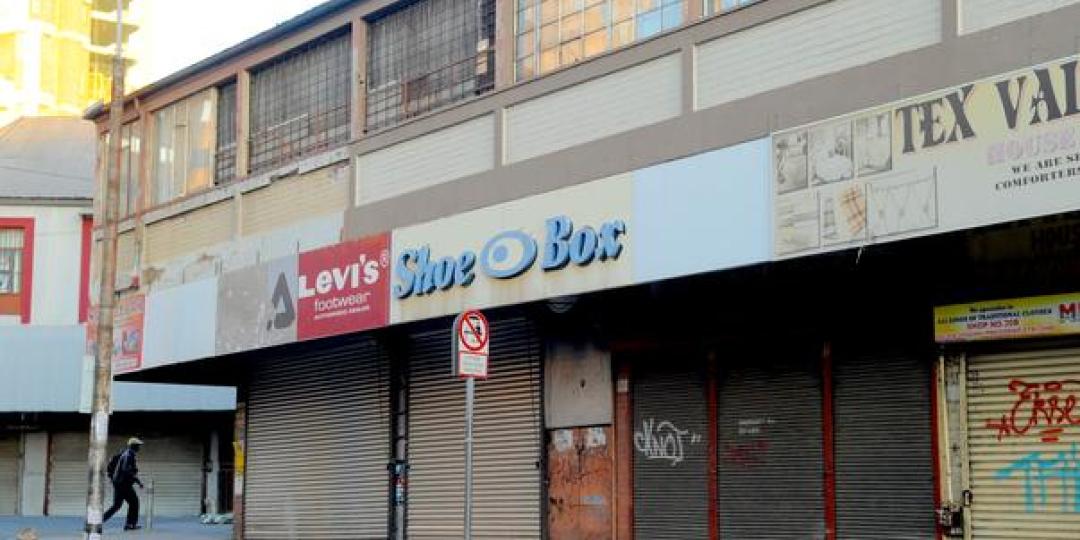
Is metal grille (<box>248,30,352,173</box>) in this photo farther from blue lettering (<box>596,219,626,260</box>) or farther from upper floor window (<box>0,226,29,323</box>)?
upper floor window (<box>0,226,29,323</box>)

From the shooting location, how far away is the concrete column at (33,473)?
108 feet

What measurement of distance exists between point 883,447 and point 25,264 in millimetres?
27139

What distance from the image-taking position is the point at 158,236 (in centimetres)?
2222

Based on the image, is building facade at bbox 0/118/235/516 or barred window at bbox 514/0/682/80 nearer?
barred window at bbox 514/0/682/80

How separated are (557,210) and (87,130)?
3206 centimetres

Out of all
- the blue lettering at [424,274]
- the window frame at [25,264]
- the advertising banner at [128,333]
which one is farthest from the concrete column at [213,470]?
the blue lettering at [424,274]

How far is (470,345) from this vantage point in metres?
12.4

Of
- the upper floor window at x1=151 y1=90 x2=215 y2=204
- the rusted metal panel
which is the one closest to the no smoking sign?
the rusted metal panel

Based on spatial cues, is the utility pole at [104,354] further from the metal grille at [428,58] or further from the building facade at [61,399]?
the building facade at [61,399]

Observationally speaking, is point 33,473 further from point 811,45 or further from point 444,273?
point 811,45

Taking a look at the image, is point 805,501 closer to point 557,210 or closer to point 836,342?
point 836,342

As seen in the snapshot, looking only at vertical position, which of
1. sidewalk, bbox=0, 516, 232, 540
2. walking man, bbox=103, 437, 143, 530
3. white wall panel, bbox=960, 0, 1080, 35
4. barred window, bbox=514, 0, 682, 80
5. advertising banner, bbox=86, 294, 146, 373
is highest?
barred window, bbox=514, 0, 682, 80

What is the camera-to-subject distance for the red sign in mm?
17062

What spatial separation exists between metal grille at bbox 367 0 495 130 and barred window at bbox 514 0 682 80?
2.20 ft
